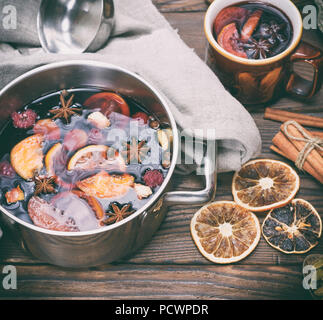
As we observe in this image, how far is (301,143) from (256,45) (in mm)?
294

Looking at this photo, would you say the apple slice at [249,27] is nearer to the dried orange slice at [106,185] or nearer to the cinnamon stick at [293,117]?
the cinnamon stick at [293,117]

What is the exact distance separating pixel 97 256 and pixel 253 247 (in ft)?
1.31

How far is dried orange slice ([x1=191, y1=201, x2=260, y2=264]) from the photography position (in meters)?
1.05

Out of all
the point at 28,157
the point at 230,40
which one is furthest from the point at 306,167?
the point at 28,157

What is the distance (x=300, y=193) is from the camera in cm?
113

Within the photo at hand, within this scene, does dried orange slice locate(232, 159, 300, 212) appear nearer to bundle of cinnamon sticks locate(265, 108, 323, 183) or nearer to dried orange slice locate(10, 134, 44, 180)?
bundle of cinnamon sticks locate(265, 108, 323, 183)

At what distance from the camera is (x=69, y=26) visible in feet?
3.87

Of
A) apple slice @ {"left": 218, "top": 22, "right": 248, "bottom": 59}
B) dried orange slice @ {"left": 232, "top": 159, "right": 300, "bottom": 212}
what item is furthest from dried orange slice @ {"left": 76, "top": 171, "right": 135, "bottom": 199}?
apple slice @ {"left": 218, "top": 22, "right": 248, "bottom": 59}

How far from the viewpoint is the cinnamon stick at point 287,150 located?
3.66 ft

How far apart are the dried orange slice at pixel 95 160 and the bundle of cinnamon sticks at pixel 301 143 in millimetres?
457

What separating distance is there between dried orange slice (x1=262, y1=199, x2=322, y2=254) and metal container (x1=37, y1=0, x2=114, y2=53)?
27.1 inches

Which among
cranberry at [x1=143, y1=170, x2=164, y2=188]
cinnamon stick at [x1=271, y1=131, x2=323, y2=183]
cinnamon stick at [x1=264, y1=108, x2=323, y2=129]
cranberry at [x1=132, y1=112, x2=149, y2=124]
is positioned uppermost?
cranberry at [x1=132, y1=112, x2=149, y2=124]

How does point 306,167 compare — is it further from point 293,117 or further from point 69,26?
point 69,26
